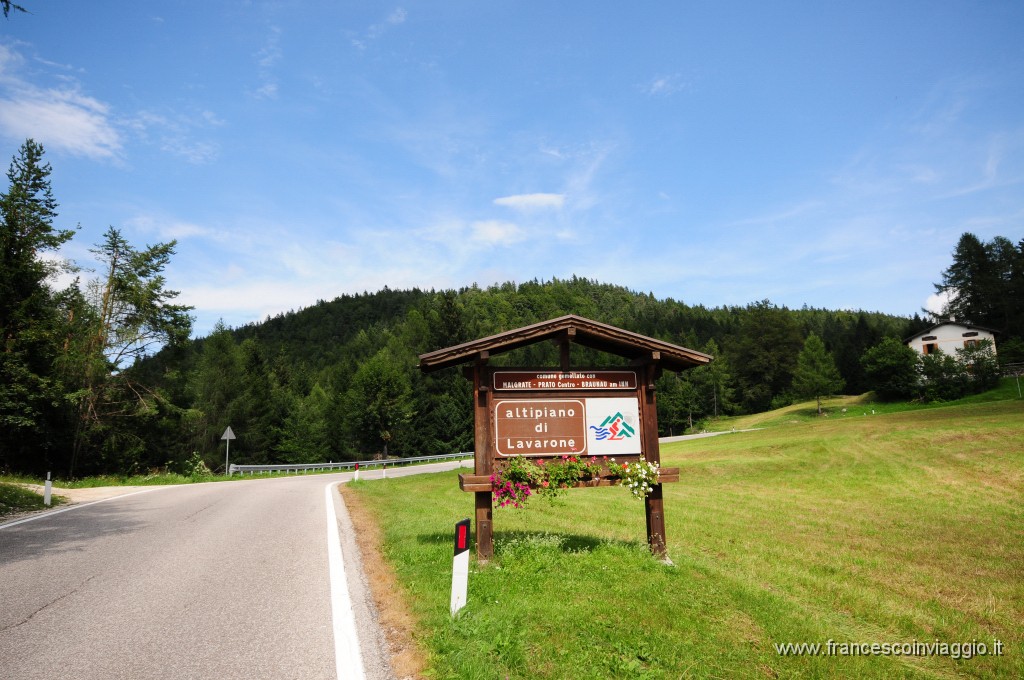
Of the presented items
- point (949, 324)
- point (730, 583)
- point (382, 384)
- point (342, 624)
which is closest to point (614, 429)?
point (730, 583)

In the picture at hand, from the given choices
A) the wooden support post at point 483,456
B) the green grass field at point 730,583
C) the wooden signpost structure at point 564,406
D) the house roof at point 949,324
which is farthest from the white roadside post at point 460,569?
the house roof at point 949,324

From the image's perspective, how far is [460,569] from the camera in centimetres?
581

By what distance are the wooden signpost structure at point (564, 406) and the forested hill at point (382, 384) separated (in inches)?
1262

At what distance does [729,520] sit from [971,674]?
310 inches

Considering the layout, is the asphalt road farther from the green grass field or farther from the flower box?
the flower box

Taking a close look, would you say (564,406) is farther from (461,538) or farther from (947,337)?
(947,337)

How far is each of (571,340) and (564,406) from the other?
127cm

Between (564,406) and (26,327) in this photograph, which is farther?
(26,327)

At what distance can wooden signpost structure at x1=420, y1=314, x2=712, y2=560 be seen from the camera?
335 inches

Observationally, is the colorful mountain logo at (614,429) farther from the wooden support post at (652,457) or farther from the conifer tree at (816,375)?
the conifer tree at (816,375)

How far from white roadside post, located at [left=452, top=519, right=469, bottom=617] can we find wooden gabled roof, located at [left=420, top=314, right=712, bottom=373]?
3.27 meters

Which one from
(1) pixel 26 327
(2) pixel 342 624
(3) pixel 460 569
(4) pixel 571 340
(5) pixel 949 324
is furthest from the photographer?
(5) pixel 949 324

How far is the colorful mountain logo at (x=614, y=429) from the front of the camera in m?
8.80

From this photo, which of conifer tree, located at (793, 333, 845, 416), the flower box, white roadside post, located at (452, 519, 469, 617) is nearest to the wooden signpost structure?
the flower box
